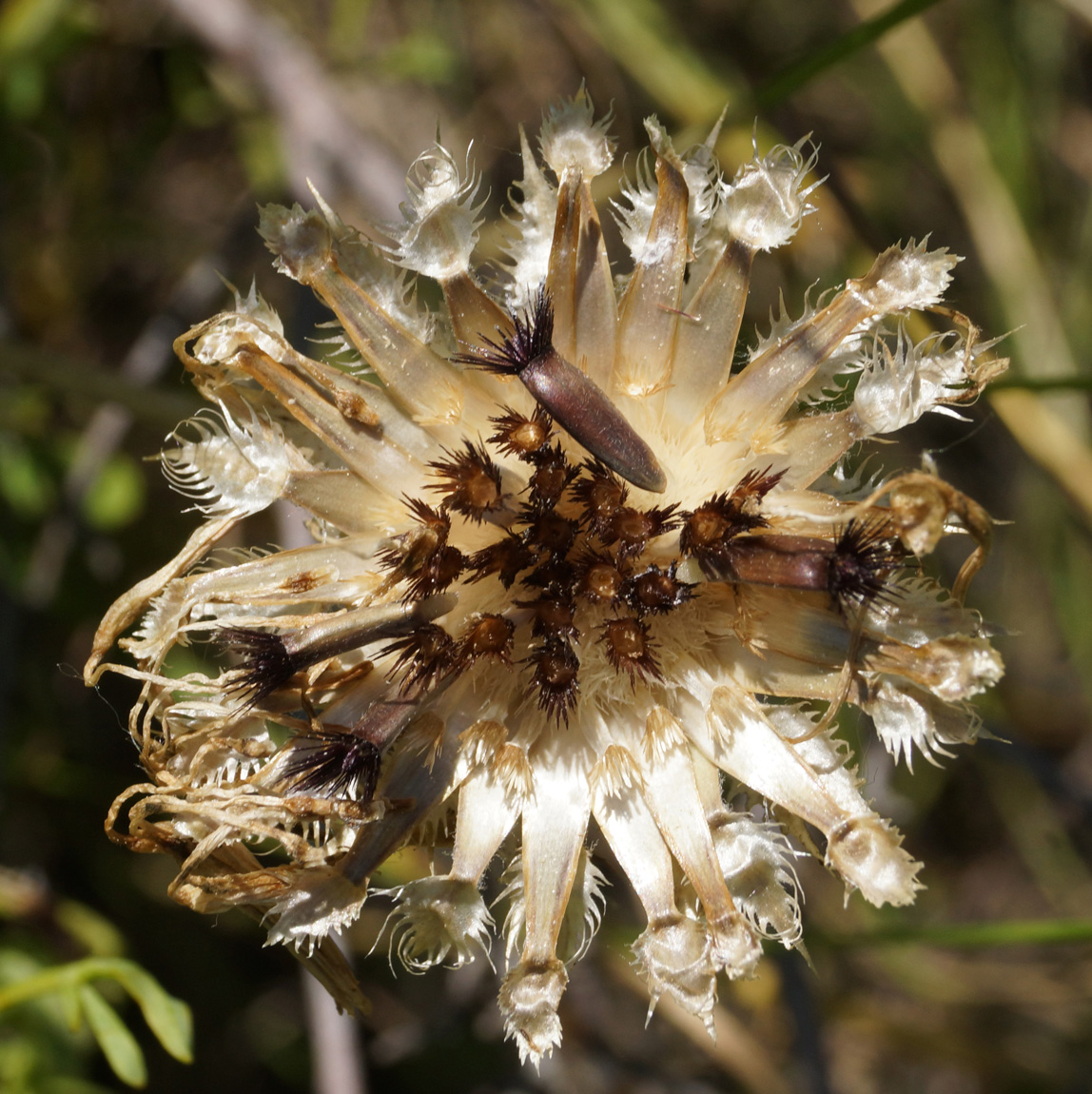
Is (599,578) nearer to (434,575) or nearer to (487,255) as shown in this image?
(434,575)

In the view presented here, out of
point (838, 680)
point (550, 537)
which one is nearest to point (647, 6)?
point (550, 537)

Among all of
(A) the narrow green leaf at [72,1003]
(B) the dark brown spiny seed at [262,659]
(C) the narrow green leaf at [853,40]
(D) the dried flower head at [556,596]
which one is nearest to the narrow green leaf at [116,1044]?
(A) the narrow green leaf at [72,1003]

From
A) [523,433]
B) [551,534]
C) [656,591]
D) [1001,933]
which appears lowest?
[1001,933]

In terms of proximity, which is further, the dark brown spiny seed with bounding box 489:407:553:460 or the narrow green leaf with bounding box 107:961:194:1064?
the narrow green leaf with bounding box 107:961:194:1064

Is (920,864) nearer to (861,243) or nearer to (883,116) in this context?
(861,243)

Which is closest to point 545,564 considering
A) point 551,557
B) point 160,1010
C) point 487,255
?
point 551,557

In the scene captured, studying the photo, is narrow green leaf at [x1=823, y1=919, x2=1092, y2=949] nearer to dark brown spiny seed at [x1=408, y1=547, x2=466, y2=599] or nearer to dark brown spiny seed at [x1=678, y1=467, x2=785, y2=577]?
dark brown spiny seed at [x1=678, y1=467, x2=785, y2=577]

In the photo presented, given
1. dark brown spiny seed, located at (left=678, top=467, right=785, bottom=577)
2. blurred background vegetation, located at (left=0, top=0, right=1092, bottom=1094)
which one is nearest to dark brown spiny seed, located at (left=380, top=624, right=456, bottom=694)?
dark brown spiny seed, located at (left=678, top=467, right=785, bottom=577)

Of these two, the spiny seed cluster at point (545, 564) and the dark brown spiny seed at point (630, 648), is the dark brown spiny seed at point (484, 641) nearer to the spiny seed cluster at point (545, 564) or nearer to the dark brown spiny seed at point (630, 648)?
the spiny seed cluster at point (545, 564)
